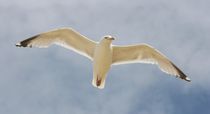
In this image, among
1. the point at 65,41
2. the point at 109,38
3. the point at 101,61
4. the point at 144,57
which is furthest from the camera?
the point at 144,57

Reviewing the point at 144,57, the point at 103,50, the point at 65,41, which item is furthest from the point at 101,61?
the point at 144,57

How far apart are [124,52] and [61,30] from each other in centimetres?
190

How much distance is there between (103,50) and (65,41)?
53.1 inches

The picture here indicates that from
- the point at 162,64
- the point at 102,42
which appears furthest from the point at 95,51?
the point at 162,64

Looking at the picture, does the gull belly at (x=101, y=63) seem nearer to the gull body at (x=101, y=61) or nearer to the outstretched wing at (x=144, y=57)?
the gull body at (x=101, y=61)

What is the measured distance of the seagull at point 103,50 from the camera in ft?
80.2

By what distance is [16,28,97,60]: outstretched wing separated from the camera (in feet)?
81.4

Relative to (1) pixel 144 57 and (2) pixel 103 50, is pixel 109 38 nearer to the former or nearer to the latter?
(2) pixel 103 50

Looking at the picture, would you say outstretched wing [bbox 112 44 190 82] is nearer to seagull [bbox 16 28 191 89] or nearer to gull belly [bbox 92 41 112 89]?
seagull [bbox 16 28 191 89]

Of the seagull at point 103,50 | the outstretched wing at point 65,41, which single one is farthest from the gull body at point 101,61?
the outstretched wing at point 65,41

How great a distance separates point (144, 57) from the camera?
2552cm

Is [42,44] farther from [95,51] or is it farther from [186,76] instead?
[186,76]

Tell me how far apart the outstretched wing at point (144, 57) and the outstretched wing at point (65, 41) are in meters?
0.82

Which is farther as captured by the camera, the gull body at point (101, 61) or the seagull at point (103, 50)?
the seagull at point (103, 50)
